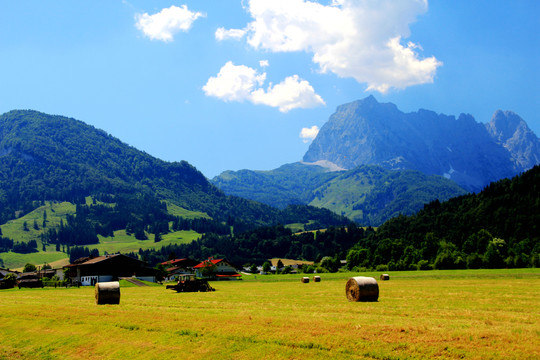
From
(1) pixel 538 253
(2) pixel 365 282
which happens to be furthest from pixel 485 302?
(1) pixel 538 253

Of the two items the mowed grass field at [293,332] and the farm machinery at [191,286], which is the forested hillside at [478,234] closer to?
the farm machinery at [191,286]

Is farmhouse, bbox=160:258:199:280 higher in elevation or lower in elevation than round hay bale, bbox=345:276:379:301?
lower

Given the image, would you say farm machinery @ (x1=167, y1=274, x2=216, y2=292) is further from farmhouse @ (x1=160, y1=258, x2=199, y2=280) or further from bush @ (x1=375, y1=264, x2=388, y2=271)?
farmhouse @ (x1=160, y1=258, x2=199, y2=280)

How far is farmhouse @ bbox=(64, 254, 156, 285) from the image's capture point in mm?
121956

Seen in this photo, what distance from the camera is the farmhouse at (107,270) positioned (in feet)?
400

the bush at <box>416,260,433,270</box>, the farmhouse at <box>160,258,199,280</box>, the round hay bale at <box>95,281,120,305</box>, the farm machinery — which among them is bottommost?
the farmhouse at <box>160,258,199,280</box>

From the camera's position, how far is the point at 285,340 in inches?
869

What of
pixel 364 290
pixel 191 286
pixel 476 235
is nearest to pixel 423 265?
pixel 476 235

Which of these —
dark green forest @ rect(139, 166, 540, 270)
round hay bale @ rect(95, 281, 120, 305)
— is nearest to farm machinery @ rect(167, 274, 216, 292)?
round hay bale @ rect(95, 281, 120, 305)

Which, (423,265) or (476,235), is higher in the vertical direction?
(476,235)

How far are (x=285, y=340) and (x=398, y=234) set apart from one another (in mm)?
168651

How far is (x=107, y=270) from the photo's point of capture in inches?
4948

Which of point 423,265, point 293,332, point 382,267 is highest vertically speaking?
point 293,332

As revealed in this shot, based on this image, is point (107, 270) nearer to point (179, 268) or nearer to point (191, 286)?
point (179, 268)
